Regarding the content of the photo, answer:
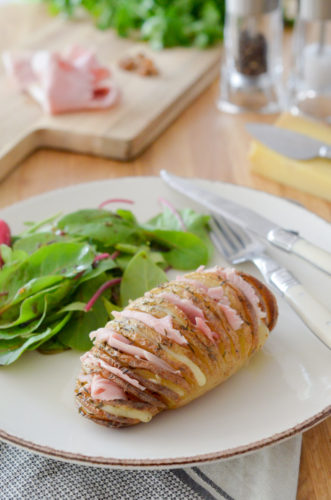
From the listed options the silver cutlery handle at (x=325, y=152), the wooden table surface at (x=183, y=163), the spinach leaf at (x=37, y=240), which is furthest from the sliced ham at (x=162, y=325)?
the silver cutlery handle at (x=325, y=152)

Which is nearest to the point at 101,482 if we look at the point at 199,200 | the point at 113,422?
the point at 113,422

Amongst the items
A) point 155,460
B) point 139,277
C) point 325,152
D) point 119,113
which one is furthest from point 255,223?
point 119,113

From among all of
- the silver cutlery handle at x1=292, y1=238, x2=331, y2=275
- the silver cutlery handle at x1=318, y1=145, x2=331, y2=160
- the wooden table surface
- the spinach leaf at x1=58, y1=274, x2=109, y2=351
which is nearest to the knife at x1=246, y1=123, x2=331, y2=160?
the silver cutlery handle at x1=318, y1=145, x2=331, y2=160

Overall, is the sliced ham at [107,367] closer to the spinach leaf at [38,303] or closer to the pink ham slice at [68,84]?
the spinach leaf at [38,303]

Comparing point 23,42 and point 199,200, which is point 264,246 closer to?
point 199,200

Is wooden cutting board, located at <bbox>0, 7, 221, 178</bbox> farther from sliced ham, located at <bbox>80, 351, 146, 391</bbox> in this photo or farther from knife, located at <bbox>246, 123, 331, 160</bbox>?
sliced ham, located at <bbox>80, 351, 146, 391</bbox>

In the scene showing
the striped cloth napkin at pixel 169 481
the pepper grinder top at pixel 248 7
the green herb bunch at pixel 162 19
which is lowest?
the striped cloth napkin at pixel 169 481

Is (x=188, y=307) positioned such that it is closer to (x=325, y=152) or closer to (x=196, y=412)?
(x=196, y=412)
